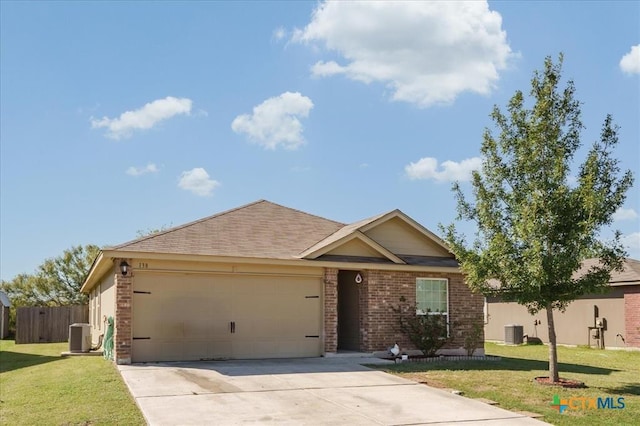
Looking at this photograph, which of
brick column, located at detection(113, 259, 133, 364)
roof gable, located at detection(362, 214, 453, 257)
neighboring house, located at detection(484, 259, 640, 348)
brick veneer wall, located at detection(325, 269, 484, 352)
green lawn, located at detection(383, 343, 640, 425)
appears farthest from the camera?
neighboring house, located at detection(484, 259, 640, 348)

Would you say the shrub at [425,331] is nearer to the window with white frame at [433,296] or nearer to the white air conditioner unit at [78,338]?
the window with white frame at [433,296]

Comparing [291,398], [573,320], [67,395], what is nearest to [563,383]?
[291,398]

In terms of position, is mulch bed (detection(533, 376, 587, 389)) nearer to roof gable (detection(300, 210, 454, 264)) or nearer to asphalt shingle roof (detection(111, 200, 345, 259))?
roof gable (detection(300, 210, 454, 264))

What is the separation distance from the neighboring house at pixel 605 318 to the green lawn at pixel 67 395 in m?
14.6

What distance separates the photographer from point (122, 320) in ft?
47.3

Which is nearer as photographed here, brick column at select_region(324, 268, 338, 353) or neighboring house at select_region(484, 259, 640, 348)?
brick column at select_region(324, 268, 338, 353)

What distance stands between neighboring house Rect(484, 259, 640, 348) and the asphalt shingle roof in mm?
8480

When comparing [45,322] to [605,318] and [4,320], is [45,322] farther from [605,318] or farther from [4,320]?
[605,318]

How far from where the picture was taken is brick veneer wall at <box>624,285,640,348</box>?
76.3 feet

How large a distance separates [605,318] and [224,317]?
16.2 meters

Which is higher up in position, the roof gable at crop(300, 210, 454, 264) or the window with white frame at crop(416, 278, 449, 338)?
the roof gable at crop(300, 210, 454, 264)

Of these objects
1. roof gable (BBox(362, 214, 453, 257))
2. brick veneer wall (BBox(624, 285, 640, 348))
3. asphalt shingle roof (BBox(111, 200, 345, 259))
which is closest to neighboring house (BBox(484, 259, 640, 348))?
brick veneer wall (BBox(624, 285, 640, 348))

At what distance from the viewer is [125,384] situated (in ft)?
37.9

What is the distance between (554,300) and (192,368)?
24.8 ft
